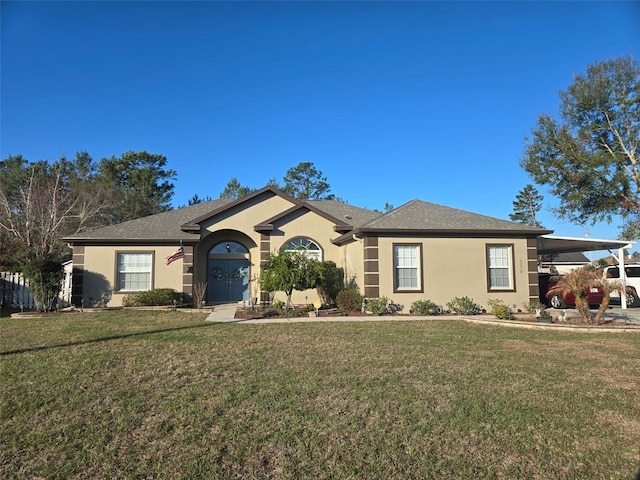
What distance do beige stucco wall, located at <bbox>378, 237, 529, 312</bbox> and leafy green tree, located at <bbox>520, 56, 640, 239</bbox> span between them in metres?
13.0

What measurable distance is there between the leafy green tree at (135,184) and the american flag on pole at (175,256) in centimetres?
1662

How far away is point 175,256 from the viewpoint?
1766 cm

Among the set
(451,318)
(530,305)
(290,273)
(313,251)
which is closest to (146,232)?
(313,251)

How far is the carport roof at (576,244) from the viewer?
17625 millimetres

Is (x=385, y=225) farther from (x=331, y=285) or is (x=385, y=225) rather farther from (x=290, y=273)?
(x=290, y=273)

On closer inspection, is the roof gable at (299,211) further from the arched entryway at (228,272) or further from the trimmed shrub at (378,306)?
the trimmed shrub at (378,306)

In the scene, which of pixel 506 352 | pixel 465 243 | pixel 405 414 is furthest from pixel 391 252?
pixel 405 414

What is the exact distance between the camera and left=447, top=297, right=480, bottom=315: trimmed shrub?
1547 cm

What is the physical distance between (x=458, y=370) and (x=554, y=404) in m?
1.76

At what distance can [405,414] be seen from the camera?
4934mm

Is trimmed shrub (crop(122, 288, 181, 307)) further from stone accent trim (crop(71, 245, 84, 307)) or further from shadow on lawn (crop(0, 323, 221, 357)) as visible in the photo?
shadow on lawn (crop(0, 323, 221, 357))

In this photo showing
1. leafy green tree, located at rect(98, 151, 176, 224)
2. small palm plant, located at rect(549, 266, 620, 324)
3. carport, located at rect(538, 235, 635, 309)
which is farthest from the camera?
leafy green tree, located at rect(98, 151, 176, 224)

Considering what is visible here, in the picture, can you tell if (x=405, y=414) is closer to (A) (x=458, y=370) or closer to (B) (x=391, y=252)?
(A) (x=458, y=370)

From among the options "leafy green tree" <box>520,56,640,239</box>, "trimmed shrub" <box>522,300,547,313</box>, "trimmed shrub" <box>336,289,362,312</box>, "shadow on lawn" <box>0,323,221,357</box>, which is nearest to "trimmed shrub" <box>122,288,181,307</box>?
"shadow on lawn" <box>0,323,221,357</box>
